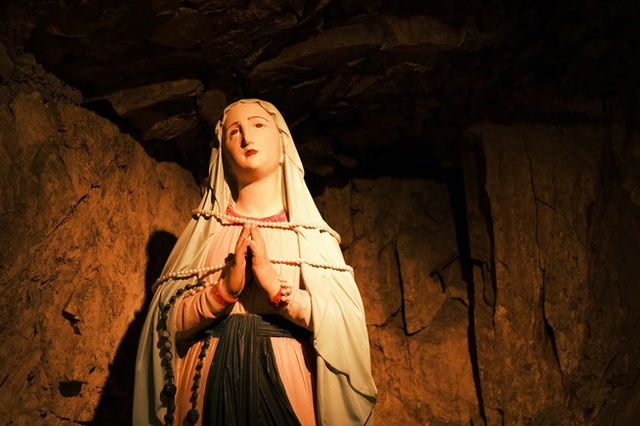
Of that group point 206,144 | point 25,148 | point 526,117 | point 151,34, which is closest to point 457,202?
point 526,117

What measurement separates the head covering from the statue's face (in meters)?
0.08

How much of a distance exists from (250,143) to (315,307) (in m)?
0.74

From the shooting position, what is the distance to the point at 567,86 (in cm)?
333

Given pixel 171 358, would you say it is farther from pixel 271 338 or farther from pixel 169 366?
pixel 271 338

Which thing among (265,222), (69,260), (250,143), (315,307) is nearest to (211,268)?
(265,222)

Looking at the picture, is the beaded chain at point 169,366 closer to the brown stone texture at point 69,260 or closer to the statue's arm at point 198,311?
the statue's arm at point 198,311

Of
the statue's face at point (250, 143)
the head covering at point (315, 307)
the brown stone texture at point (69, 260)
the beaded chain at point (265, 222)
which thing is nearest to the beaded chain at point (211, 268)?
the head covering at point (315, 307)

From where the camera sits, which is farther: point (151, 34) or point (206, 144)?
point (206, 144)

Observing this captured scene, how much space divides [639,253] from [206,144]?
2182 mm

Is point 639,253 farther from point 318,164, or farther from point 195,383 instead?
point 195,383

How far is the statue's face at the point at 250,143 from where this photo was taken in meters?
2.62

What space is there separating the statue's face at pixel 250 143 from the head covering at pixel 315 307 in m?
0.08

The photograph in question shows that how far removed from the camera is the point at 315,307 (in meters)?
2.27

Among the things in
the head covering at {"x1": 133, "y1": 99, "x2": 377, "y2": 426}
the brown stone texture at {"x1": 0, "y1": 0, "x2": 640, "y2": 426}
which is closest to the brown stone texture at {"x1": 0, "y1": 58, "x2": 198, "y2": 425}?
the brown stone texture at {"x1": 0, "y1": 0, "x2": 640, "y2": 426}
